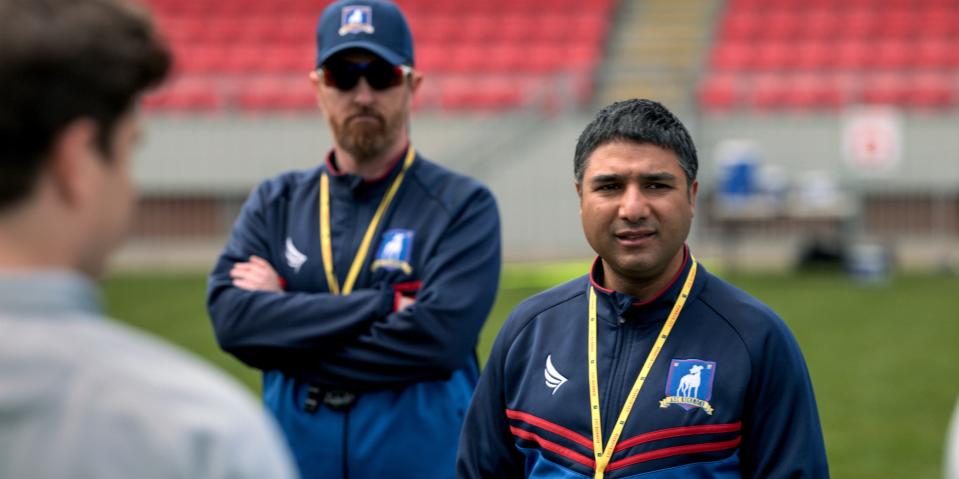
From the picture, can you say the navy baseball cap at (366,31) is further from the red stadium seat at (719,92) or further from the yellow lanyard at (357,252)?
the red stadium seat at (719,92)

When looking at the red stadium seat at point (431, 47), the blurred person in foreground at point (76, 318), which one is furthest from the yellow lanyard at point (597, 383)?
the red stadium seat at point (431, 47)

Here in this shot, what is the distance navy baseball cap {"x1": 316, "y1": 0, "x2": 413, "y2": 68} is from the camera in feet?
12.0

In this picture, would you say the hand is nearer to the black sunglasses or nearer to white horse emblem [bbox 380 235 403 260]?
white horse emblem [bbox 380 235 403 260]

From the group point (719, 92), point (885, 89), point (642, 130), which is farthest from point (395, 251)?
point (885, 89)

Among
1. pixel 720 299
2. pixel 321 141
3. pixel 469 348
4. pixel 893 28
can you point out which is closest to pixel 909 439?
pixel 469 348

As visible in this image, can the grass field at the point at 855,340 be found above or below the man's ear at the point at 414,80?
below

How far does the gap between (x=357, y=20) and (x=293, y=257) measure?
0.72 meters

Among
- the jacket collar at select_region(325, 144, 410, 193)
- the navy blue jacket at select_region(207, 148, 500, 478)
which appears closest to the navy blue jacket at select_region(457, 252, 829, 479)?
the navy blue jacket at select_region(207, 148, 500, 478)

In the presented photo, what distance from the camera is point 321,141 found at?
68.4 feet

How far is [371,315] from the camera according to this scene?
3.52 m

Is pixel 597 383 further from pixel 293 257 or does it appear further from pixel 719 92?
pixel 719 92

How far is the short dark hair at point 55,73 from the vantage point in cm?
124

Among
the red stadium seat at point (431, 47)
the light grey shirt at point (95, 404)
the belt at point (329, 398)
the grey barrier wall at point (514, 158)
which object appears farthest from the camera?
the red stadium seat at point (431, 47)

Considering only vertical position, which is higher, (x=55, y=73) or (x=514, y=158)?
(x=55, y=73)
